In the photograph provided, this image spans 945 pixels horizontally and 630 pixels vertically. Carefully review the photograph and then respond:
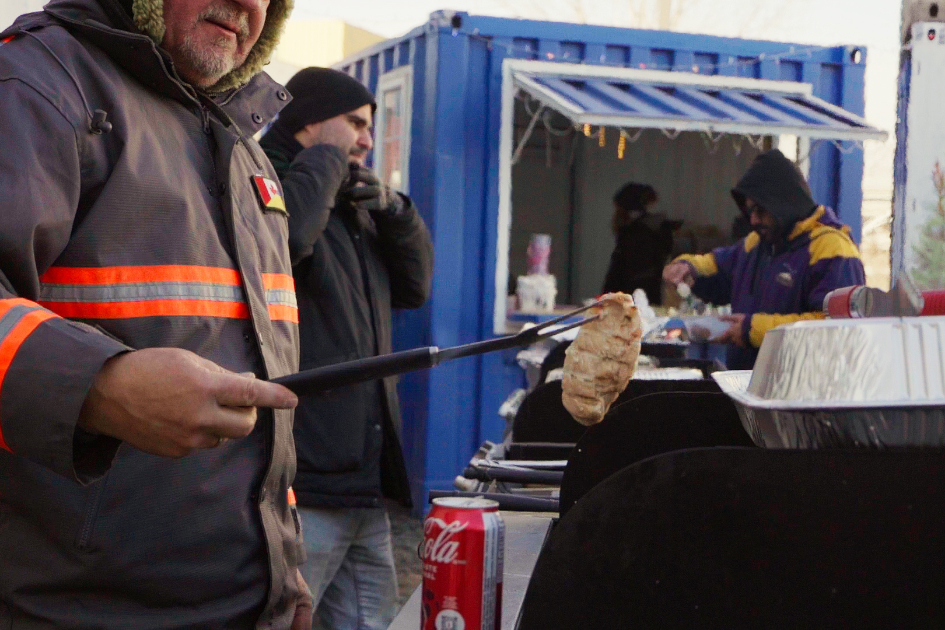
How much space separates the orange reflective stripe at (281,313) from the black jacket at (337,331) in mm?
1517

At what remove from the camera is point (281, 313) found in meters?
1.97

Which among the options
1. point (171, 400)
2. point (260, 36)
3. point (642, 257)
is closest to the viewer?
point (171, 400)

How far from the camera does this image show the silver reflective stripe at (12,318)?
1256 mm

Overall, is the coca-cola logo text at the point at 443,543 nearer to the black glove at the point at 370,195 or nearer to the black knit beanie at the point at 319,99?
the black glove at the point at 370,195

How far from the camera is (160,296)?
1.62 meters

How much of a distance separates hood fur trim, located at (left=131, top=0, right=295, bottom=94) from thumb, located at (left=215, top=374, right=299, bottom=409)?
878 mm

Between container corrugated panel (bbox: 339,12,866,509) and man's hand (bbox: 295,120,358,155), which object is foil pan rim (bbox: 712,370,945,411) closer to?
man's hand (bbox: 295,120,358,155)

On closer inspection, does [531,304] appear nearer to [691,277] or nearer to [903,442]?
[691,277]

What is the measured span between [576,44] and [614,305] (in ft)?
19.8

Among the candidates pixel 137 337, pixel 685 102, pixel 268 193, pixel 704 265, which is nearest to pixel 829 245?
pixel 704 265

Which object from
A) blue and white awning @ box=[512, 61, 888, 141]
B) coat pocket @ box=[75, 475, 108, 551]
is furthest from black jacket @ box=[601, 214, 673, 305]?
coat pocket @ box=[75, 475, 108, 551]

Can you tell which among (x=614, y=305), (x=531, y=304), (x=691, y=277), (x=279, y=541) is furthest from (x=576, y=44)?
(x=279, y=541)

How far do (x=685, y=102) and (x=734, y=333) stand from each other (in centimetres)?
311

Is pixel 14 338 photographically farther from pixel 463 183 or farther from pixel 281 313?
pixel 463 183
